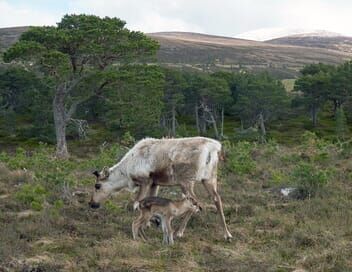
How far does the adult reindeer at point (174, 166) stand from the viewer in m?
9.84

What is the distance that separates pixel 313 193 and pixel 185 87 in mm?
53921

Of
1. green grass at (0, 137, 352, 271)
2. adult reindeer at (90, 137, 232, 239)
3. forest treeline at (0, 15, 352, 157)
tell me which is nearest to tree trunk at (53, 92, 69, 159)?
forest treeline at (0, 15, 352, 157)

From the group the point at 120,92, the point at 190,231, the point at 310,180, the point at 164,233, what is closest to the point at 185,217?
the point at 190,231

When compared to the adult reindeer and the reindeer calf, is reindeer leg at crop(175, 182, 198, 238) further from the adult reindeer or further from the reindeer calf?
the reindeer calf

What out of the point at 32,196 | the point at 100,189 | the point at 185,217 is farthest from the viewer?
the point at 32,196

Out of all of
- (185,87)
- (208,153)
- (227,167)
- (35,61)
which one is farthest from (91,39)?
(185,87)

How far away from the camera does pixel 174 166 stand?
32.5 feet

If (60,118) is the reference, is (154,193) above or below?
above

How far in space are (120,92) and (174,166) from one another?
2447 cm

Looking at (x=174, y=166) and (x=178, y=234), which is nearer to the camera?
(x=178, y=234)

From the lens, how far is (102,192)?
10.7m

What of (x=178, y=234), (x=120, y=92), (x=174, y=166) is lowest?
(x=120, y=92)

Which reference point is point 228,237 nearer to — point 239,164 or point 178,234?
point 178,234

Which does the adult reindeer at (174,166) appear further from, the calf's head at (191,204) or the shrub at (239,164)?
the shrub at (239,164)
